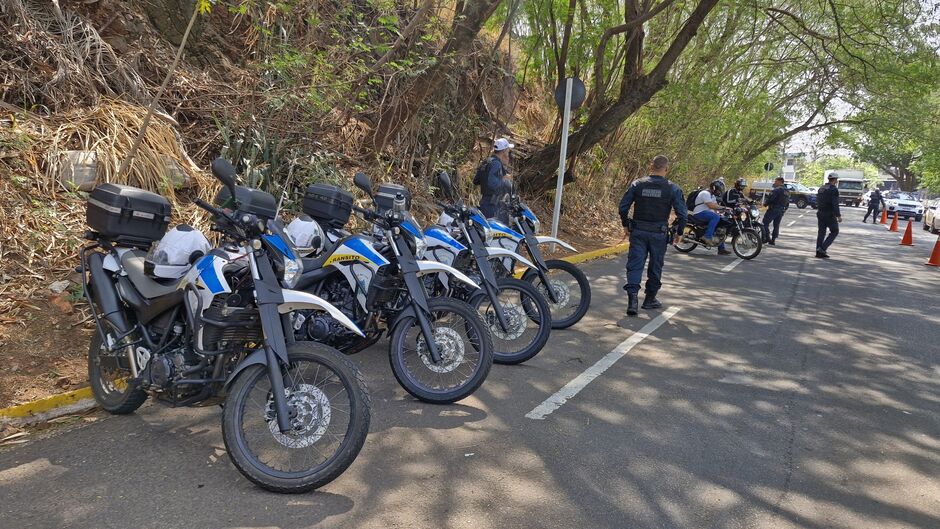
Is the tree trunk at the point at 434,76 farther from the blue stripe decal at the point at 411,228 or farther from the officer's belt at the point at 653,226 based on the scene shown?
the blue stripe decal at the point at 411,228

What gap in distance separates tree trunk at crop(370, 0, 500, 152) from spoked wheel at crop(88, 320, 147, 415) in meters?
6.09

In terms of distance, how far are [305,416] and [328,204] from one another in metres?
2.37

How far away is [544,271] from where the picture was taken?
6.23 meters

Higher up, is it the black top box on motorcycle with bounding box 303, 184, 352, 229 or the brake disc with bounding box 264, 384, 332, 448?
the black top box on motorcycle with bounding box 303, 184, 352, 229

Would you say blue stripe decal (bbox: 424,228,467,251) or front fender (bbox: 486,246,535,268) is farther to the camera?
front fender (bbox: 486,246,535,268)

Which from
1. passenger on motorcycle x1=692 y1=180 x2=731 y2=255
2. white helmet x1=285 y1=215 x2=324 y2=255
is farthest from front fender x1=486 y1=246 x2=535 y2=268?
passenger on motorcycle x1=692 y1=180 x2=731 y2=255

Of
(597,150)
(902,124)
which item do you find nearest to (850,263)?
(597,150)

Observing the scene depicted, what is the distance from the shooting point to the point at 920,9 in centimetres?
1281

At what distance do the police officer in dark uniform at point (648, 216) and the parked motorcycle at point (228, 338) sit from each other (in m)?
4.63

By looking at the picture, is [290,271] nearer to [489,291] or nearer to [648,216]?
[489,291]

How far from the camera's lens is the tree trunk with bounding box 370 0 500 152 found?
8875 mm

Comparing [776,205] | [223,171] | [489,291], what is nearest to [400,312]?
[489,291]

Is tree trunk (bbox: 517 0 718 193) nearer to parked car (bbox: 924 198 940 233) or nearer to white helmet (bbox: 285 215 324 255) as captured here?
white helmet (bbox: 285 215 324 255)

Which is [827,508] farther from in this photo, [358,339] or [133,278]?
[133,278]
